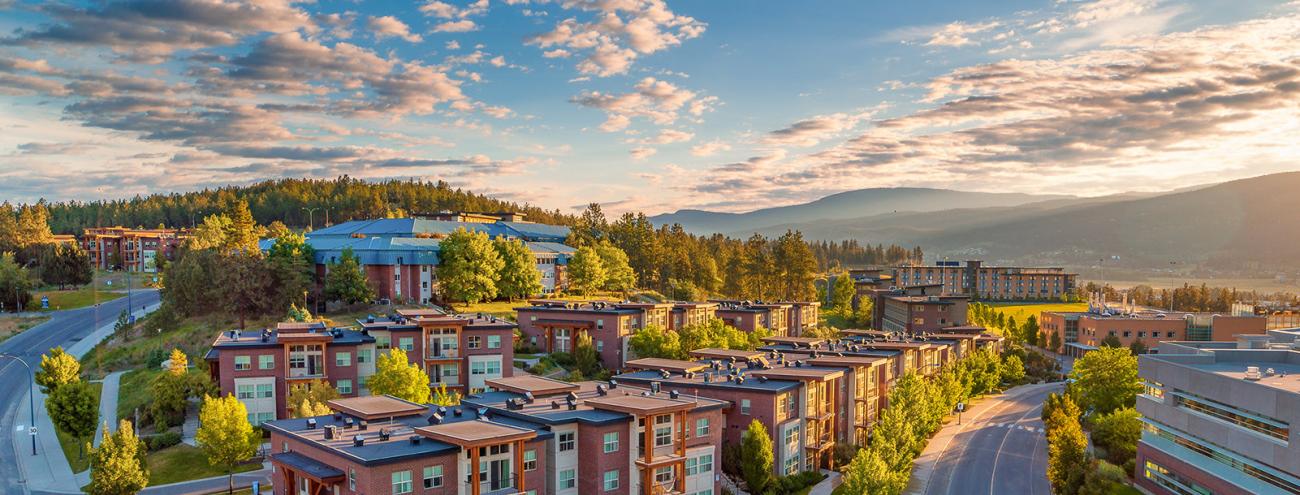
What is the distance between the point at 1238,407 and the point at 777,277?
89550mm

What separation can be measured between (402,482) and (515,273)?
64.5 m

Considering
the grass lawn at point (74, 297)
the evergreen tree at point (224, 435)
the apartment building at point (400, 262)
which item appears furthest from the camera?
the grass lawn at point (74, 297)

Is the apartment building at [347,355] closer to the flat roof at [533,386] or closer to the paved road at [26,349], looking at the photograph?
the paved road at [26,349]

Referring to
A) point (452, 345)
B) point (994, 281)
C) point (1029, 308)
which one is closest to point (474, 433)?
point (452, 345)

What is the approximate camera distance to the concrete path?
2291 inches

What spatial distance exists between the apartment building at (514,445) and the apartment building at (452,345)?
641 inches

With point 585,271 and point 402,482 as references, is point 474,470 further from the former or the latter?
point 585,271

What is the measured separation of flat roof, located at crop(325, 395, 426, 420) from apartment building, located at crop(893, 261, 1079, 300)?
169 m

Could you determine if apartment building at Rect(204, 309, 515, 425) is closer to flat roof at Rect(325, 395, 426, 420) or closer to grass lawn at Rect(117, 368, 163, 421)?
grass lawn at Rect(117, 368, 163, 421)

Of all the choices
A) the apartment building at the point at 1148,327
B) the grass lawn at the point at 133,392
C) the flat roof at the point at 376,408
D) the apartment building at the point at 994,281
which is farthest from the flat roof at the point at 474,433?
the apartment building at the point at 994,281

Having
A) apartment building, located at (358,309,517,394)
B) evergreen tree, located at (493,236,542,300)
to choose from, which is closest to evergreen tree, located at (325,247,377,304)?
evergreen tree, located at (493,236,542,300)

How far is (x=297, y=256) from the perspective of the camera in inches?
3361

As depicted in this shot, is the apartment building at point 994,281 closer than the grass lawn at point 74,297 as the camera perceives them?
No

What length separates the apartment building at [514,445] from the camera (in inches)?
1314
